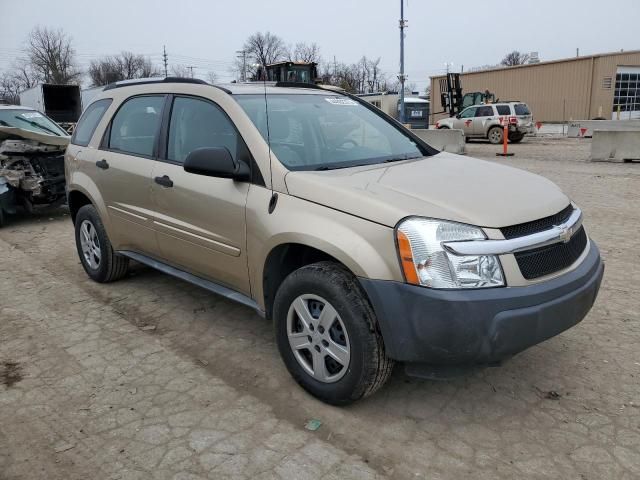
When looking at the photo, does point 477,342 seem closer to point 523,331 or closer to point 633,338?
point 523,331

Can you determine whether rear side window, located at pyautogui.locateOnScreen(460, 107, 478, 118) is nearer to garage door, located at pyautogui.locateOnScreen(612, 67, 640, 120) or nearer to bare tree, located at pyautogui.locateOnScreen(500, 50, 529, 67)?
garage door, located at pyautogui.locateOnScreen(612, 67, 640, 120)

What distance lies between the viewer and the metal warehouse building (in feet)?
116

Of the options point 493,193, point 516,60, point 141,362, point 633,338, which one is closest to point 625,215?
point 633,338

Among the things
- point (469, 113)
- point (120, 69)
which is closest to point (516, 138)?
point (469, 113)

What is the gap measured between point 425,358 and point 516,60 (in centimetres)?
9375

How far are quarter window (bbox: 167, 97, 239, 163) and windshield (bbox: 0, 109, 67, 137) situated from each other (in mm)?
6265

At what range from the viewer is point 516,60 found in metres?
86.1

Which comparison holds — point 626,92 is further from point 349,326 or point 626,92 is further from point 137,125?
point 349,326

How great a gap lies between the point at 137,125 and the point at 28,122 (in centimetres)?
649

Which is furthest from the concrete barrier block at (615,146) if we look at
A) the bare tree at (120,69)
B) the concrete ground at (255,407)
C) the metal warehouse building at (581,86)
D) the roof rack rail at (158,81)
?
the bare tree at (120,69)

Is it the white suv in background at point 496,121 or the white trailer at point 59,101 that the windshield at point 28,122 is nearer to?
the white suv in background at point 496,121

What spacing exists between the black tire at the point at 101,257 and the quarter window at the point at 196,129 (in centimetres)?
136

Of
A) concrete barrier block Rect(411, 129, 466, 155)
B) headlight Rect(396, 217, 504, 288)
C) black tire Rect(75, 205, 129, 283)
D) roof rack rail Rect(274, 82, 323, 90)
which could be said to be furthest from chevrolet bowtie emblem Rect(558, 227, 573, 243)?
concrete barrier block Rect(411, 129, 466, 155)

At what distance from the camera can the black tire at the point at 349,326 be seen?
8.91ft
